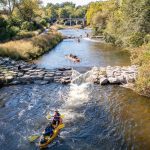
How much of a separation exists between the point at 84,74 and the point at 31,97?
29.1 feet

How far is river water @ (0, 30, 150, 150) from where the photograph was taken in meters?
21.0

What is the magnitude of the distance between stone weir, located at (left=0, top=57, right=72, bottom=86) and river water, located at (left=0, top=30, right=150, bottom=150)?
125 centimetres

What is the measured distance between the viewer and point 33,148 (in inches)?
797

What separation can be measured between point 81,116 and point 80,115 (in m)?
0.21

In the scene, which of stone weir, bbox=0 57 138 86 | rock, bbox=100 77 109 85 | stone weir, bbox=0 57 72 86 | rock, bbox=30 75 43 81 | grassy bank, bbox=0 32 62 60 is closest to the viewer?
rock, bbox=100 77 109 85

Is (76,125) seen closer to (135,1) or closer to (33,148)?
(33,148)

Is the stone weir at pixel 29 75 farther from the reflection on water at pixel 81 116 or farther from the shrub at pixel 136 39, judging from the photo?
the shrub at pixel 136 39

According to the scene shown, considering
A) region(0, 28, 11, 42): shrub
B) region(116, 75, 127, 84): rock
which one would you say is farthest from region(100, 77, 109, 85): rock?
region(0, 28, 11, 42): shrub

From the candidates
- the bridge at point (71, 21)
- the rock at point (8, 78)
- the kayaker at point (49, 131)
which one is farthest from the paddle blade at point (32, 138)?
the bridge at point (71, 21)

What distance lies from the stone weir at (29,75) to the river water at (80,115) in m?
1.25

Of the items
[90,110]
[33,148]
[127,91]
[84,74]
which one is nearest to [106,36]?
[84,74]

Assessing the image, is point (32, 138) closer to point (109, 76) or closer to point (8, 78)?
point (8, 78)

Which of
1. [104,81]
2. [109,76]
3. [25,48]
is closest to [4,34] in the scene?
[25,48]

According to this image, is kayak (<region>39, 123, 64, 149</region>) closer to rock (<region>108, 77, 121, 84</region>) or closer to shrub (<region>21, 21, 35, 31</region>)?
rock (<region>108, 77, 121, 84</region>)
